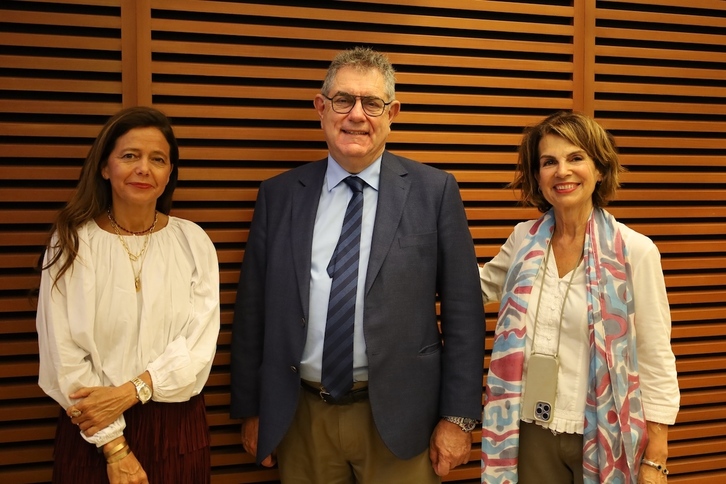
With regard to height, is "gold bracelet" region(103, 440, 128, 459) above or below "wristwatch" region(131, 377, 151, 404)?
below

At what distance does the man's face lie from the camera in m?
2.11

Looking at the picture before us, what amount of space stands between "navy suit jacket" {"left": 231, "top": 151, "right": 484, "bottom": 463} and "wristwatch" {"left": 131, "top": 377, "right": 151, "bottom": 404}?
404 mm

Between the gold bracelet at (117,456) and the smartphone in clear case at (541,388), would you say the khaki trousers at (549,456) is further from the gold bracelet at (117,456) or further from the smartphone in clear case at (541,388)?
the gold bracelet at (117,456)

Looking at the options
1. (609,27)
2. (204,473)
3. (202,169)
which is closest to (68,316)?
(204,473)

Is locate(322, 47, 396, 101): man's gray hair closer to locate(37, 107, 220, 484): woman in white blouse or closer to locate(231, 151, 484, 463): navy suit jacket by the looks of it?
locate(231, 151, 484, 463): navy suit jacket

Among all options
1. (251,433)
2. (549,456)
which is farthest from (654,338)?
(251,433)

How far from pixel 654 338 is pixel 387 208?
96cm

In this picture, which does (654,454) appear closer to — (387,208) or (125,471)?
(387,208)

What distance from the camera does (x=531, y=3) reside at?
2873 mm

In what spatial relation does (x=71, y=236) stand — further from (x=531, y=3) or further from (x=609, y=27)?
(x=609, y=27)

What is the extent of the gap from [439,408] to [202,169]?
1.33 m

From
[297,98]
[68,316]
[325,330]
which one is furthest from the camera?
[297,98]

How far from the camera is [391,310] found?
2.07 metres

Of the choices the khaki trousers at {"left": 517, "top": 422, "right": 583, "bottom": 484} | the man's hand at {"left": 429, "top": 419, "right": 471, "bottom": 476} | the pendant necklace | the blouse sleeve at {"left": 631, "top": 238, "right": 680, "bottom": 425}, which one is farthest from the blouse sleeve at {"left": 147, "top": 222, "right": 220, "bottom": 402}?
the blouse sleeve at {"left": 631, "top": 238, "right": 680, "bottom": 425}
